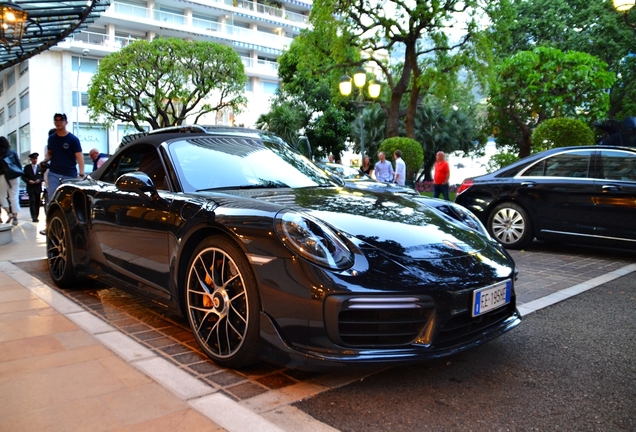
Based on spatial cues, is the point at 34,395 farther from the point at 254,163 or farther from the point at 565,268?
the point at 565,268

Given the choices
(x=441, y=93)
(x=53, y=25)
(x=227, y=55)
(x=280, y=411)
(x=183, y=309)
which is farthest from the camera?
(x=227, y=55)

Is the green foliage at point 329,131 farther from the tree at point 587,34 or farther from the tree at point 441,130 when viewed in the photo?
the tree at point 587,34

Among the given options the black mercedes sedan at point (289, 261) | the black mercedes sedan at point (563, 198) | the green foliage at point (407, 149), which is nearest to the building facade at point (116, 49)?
the green foliage at point (407, 149)

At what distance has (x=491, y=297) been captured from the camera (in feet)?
9.26

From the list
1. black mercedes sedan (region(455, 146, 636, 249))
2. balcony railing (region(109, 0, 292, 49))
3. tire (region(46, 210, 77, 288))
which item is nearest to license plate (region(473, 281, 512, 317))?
tire (region(46, 210, 77, 288))

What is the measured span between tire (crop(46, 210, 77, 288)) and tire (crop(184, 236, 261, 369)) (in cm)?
203

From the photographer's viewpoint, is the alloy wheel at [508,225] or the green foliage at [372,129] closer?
the alloy wheel at [508,225]

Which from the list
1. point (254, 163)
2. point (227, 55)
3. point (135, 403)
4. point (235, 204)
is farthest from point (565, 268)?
point (227, 55)

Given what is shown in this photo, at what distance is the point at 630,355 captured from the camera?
10.4 ft

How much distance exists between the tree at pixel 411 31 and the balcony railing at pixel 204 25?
84.0 feet

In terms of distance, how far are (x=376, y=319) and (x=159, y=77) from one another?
30.5 m

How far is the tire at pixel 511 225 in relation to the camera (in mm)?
7133

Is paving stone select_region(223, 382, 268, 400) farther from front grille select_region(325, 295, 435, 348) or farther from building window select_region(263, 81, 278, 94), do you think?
building window select_region(263, 81, 278, 94)

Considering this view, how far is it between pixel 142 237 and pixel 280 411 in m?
1.70
